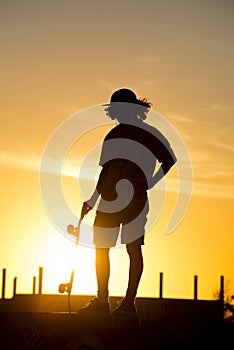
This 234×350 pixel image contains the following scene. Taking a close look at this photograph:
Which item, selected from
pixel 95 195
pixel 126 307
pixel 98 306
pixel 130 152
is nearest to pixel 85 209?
pixel 95 195

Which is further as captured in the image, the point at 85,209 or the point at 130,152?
the point at 85,209

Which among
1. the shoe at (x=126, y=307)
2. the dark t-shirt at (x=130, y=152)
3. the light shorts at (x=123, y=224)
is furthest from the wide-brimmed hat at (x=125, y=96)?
the shoe at (x=126, y=307)

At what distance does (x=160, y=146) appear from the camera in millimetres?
14086

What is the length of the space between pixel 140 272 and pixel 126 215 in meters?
0.82

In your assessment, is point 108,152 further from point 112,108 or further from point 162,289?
point 162,289

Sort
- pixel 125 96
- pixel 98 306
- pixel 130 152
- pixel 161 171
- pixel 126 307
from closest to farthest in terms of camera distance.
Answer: pixel 126 307 → pixel 98 306 → pixel 125 96 → pixel 130 152 → pixel 161 171

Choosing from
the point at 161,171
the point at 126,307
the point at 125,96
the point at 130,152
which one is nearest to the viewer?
the point at 126,307

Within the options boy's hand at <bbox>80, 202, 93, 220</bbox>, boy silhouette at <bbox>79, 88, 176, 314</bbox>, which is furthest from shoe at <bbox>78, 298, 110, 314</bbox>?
boy's hand at <bbox>80, 202, 93, 220</bbox>

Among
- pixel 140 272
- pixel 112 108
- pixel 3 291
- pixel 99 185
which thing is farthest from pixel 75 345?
pixel 3 291

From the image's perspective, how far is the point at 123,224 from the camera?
1410cm

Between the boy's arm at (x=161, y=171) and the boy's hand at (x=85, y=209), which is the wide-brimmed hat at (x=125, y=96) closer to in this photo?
the boy's arm at (x=161, y=171)

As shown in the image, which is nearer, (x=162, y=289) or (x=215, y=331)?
(x=215, y=331)

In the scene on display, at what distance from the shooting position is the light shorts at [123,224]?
13.9 m

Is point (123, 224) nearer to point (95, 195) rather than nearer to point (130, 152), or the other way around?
point (95, 195)
